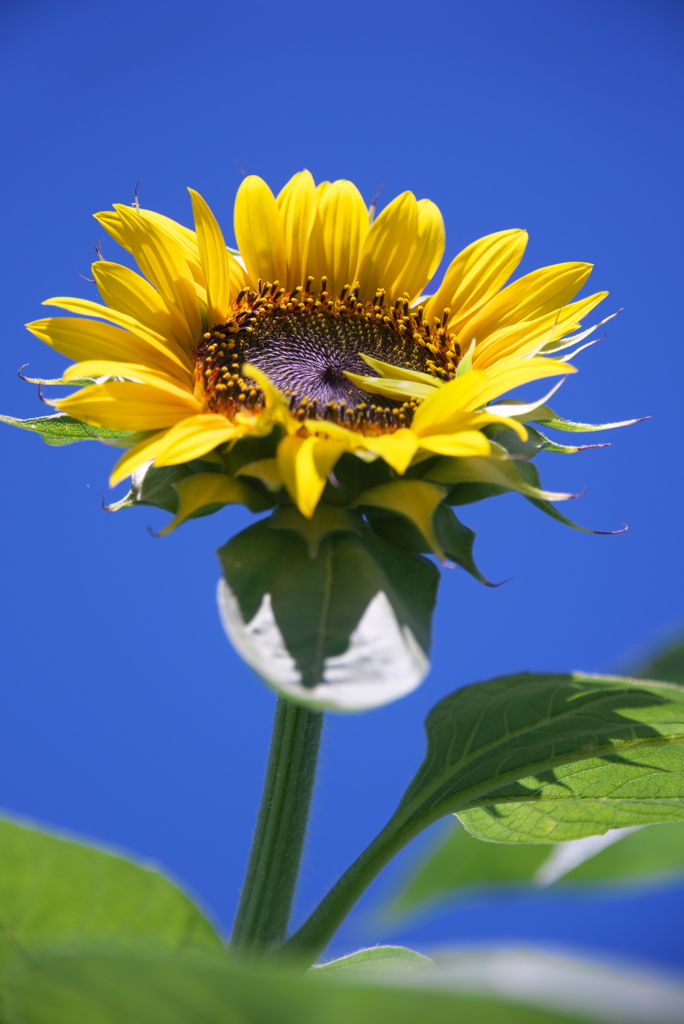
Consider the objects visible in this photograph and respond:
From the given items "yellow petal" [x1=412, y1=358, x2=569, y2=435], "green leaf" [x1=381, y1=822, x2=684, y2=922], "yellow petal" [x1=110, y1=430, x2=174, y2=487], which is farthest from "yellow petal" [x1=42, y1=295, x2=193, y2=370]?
"green leaf" [x1=381, y1=822, x2=684, y2=922]

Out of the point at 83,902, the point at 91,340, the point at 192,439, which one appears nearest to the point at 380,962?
the point at 83,902

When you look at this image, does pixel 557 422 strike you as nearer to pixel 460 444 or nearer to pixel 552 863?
pixel 460 444

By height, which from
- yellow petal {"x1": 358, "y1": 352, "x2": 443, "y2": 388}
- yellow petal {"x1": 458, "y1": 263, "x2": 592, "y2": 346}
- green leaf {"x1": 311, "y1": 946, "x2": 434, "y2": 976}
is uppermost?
yellow petal {"x1": 458, "y1": 263, "x2": 592, "y2": 346}

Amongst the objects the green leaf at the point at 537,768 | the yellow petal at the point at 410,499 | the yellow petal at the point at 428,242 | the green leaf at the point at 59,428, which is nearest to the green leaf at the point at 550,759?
the green leaf at the point at 537,768

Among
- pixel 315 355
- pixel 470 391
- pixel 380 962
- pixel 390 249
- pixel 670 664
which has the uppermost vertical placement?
pixel 390 249

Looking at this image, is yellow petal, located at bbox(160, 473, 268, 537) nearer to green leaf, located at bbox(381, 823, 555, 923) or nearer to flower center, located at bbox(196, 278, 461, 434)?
flower center, located at bbox(196, 278, 461, 434)

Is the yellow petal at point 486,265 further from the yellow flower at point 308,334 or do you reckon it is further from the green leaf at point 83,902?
the green leaf at point 83,902
